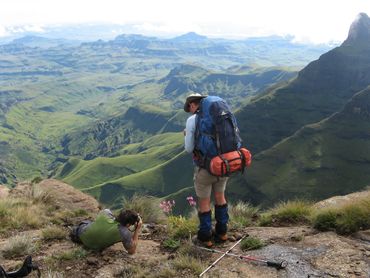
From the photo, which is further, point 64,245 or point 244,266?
point 64,245

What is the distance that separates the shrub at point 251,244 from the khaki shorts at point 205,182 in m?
1.50

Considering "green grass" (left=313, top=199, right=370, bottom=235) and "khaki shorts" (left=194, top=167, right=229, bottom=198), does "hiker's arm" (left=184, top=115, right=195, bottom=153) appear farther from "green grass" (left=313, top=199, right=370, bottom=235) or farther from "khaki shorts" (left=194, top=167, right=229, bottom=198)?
"green grass" (left=313, top=199, right=370, bottom=235)

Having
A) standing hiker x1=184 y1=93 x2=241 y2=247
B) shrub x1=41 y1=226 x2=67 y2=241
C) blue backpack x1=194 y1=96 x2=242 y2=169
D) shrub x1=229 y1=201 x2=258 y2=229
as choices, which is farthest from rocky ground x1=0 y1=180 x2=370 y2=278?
blue backpack x1=194 y1=96 x2=242 y2=169

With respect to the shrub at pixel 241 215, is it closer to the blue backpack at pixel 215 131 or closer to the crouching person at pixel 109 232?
the crouching person at pixel 109 232

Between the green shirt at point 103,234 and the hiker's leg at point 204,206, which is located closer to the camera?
the hiker's leg at point 204,206

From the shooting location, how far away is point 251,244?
1106cm

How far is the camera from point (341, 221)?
455 inches

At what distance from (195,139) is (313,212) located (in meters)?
4.88

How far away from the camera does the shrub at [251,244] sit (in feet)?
36.1

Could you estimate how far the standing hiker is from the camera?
1053 cm

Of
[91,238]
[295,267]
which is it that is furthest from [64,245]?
[295,267]

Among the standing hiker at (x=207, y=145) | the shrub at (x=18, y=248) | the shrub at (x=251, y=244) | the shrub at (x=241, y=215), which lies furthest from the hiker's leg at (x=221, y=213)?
the shrub at (x=18, y=248)

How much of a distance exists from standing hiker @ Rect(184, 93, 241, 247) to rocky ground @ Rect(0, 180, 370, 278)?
0.69 meters

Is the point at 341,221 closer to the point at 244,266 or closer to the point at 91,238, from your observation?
the point at 244,266
